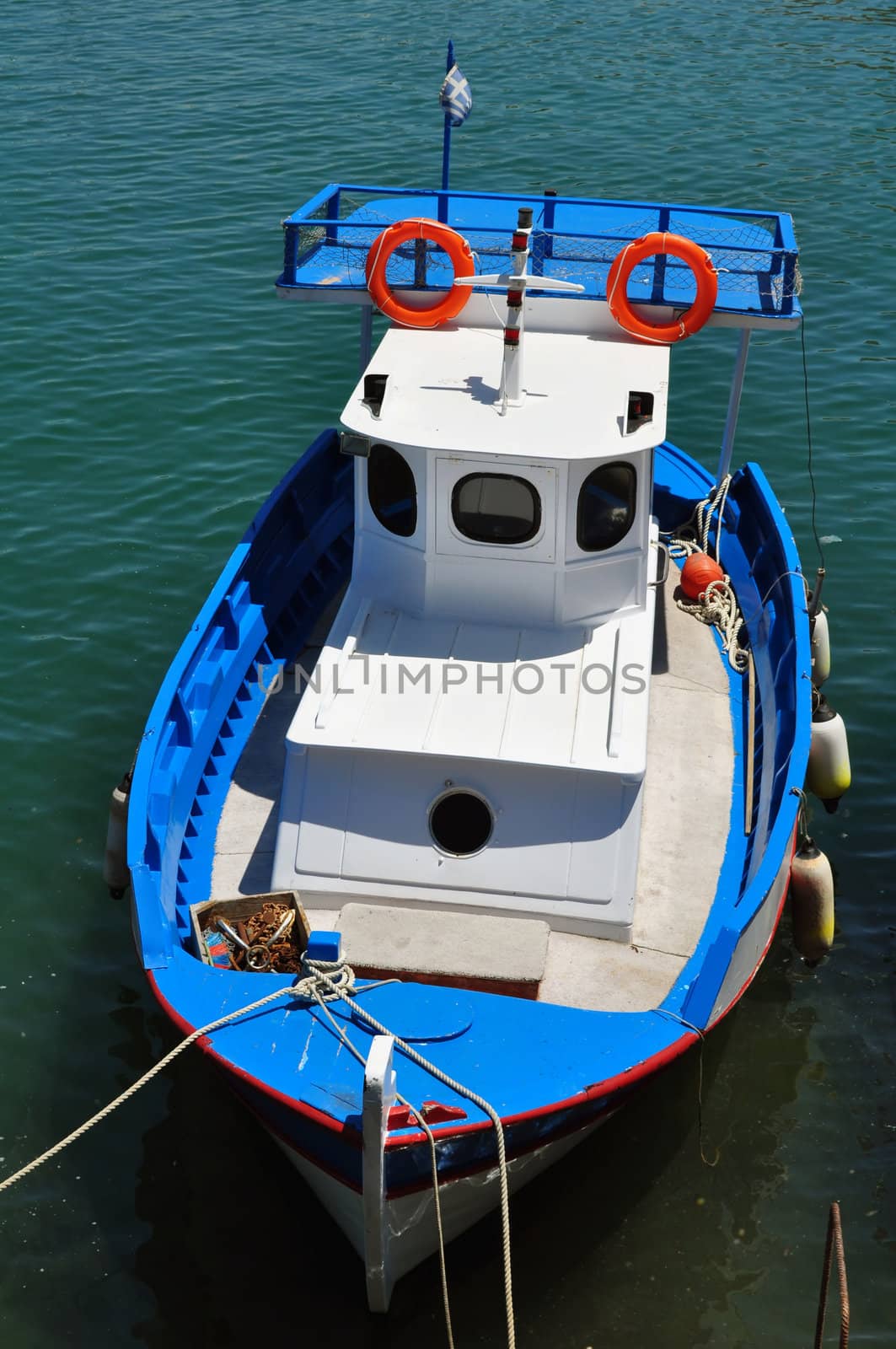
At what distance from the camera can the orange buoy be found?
11.7 metres

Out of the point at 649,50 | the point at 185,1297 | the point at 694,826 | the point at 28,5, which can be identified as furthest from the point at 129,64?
the point at 185,1297

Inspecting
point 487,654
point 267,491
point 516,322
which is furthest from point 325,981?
point 267,491

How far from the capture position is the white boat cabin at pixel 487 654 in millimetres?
8516

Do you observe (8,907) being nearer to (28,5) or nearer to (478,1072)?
(478,1072)

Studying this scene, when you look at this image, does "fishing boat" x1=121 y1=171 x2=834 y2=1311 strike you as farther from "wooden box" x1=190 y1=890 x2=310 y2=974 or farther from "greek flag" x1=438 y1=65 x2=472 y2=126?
"greek flag" x1=438 y1=65 x2=472 y2=126

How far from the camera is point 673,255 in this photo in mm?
10766

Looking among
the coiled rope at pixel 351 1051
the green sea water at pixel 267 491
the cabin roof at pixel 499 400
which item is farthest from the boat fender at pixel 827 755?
the coiled rope at pixel 351 1051

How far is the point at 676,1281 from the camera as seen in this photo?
26.8 feet

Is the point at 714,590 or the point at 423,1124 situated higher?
the point at 714,590

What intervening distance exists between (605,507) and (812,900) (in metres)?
3.17

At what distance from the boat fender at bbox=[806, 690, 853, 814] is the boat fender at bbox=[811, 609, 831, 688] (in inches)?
44.2

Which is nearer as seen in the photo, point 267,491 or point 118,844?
point 118,844

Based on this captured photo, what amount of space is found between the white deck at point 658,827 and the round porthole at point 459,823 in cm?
58

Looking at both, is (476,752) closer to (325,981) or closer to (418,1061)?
(325,981)
